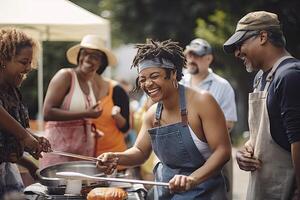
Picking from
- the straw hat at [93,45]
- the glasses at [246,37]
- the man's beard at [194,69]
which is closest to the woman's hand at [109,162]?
the glasses at [246,37]

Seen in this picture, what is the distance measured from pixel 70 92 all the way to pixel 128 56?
2120 centimetres

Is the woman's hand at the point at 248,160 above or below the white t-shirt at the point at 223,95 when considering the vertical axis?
below

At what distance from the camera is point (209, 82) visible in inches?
197

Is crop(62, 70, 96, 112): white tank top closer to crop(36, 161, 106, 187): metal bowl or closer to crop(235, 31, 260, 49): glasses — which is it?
crop(36, 161, 106, 187): metal bowl

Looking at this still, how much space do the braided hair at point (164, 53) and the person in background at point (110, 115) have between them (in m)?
1.89

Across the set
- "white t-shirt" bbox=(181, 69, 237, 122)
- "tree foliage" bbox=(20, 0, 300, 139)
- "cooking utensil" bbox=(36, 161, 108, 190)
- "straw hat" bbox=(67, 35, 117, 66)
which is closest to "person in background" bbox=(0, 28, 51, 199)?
"cooking utensil" bbox=(36, 161, 108, 190)

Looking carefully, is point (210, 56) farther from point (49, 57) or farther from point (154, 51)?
point (49, 57)

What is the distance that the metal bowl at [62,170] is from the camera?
296 centimetres

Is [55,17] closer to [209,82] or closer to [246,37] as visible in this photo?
[209,82]

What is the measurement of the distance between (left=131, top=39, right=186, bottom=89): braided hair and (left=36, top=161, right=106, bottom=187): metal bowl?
0.70 m

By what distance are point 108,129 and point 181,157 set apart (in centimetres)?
209

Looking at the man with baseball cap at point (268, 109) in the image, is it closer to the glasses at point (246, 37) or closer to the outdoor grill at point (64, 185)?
the glasses at point (246, 37)

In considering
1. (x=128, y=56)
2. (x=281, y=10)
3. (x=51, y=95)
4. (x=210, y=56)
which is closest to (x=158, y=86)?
(x=51, y=95)

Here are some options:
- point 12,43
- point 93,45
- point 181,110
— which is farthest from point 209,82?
point 12,43
